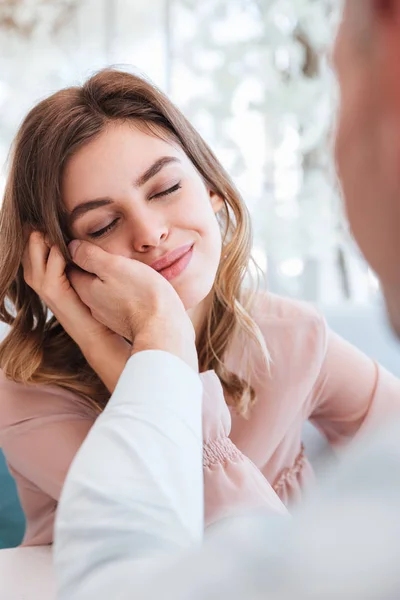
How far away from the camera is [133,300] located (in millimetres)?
985

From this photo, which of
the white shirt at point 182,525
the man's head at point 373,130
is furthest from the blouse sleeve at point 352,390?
the man's head at point 373,130

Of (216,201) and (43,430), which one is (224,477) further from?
(216,201)

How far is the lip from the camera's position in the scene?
1070 millimetres

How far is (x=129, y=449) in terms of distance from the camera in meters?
0.60

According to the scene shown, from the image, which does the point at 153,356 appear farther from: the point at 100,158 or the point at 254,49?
the point at 254,49

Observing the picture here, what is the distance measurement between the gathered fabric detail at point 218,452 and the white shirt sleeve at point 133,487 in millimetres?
314

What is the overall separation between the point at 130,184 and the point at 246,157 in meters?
2.12

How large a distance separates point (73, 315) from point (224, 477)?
1.05 ft

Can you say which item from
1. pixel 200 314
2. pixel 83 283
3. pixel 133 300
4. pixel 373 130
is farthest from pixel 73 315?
pixel 373 130

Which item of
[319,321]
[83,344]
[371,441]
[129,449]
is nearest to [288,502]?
[319,321]

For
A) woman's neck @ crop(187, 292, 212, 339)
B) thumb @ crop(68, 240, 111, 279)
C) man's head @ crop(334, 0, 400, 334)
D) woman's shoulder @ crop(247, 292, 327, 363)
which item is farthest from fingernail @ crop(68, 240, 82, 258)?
man's head @ crop(334, 0, 400, 334)

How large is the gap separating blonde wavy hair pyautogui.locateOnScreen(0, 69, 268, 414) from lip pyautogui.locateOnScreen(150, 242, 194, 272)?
0.15 m

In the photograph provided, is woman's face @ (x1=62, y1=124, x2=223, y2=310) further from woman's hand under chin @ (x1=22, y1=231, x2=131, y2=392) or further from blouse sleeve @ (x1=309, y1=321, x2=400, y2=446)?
blouse sleeve @ (x1=309, y1=321, x2=400, y2=446)

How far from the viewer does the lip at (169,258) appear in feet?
3.51
